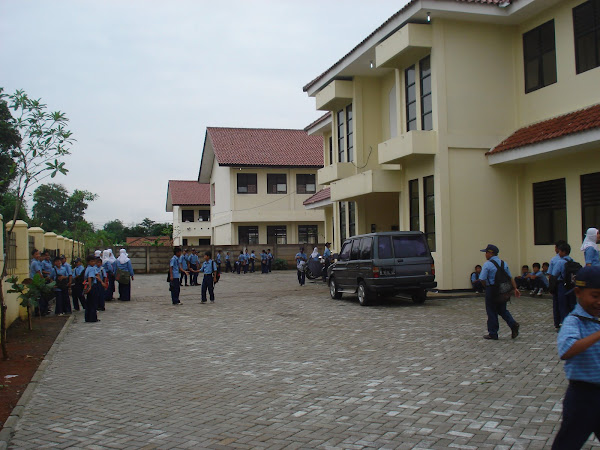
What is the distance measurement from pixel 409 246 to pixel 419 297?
1636 millimetres

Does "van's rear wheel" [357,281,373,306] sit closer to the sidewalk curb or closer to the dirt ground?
the dirt ground

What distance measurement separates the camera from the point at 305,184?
46188mm

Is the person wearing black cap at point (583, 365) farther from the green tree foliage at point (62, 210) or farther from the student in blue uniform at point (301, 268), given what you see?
the green tree foliage at point (62, 210)

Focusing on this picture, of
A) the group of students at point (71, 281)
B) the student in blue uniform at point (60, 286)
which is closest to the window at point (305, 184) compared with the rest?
the group of students at point (71, 281)

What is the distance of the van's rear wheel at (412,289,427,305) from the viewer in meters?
15.9

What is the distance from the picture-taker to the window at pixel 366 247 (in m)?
15.8

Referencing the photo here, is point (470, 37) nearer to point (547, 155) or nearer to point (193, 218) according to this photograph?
point (547, 155)

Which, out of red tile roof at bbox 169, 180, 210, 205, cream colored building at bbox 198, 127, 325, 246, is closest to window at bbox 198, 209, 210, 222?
red tile roof at bbox 169, 180, 210, 205

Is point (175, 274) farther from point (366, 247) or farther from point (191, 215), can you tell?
point (191, 215)

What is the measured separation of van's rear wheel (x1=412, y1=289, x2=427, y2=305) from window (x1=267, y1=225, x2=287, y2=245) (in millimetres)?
29722

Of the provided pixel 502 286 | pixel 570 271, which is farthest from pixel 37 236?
pixel 570 271

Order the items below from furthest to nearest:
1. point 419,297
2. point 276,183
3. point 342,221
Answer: point 276,183 < point 342,221 < point 419,297

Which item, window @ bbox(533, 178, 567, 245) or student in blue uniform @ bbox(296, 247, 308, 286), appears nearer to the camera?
window @ bbox(533, 178, 567, 245)

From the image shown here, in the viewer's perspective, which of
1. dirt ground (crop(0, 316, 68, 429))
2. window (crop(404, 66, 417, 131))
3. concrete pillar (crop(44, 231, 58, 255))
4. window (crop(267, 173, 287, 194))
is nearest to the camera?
dirt ground (crop(0, 316, 68, 429))
